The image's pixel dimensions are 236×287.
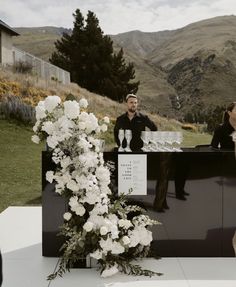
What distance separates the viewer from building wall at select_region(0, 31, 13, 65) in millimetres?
28047

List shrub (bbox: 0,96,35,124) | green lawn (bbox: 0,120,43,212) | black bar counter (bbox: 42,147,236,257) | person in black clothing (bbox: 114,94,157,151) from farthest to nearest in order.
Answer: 1. shrub (bbox: 0,96,35,124)
2. green lawn (bbox: 0,120,43,212)
3. person in black clothing (bbox: 114,94,157,151)
4. black bar counter (bbox: 42,147,236,257)

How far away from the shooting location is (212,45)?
107 m

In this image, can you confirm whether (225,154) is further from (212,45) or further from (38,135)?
(212,45)

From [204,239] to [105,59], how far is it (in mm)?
32332

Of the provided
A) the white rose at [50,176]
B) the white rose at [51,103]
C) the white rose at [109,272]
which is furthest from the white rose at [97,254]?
the white rose at [51,103]

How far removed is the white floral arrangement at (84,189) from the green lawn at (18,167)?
4.19m

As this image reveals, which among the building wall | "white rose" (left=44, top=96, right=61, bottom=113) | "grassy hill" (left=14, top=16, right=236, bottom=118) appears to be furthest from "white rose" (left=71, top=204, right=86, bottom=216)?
"grassy hill" (left=14, top=16, right=236, bottom=118)

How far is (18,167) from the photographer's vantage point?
521 inches

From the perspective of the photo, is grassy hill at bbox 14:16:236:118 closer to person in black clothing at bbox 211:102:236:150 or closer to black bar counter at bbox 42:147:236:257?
person in black clothing at bbox 211:102:236:150

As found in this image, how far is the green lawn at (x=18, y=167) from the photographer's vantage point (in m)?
10.0

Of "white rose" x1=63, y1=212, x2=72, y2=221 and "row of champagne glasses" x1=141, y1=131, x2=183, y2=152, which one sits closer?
"white rose" x1=63, y1=212, x2=72, y2=221

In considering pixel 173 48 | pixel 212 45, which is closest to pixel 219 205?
pixel 212 45

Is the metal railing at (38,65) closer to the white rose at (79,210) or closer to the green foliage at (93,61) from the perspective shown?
the green foliage at (93,61)

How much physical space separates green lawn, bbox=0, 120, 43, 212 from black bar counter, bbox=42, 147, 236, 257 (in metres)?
3.73
